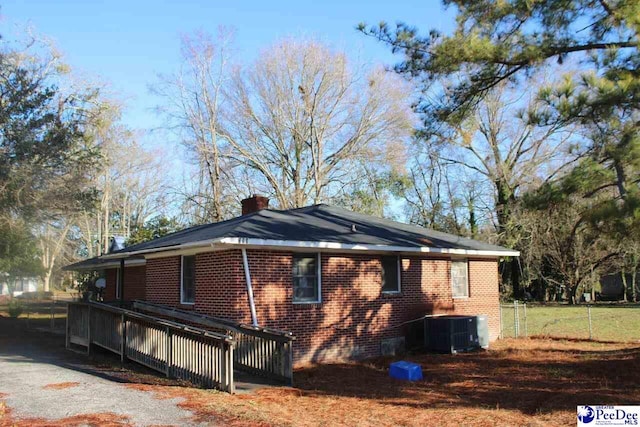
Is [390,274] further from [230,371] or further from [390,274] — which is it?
[230,371]

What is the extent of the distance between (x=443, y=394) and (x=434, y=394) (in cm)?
15

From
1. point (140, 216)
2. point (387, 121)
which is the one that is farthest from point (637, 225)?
point (140, 216)

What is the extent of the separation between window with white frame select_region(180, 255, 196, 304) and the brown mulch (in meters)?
3.52

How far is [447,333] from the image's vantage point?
13.9 metres

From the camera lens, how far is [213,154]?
104ft

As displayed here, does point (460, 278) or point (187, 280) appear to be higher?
point (187, 280)

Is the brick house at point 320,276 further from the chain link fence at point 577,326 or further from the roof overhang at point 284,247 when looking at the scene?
the chain link fence at point 577,326

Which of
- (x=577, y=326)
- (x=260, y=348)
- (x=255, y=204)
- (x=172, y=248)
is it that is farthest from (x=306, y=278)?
(x=577, y=326)

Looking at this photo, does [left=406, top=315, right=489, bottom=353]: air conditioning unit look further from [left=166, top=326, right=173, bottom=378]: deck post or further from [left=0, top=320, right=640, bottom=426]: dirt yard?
[left=166, top=326, right=173, bottom=378]: deck post

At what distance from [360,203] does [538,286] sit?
16.7 meters

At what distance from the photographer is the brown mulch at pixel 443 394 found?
7.68 meters

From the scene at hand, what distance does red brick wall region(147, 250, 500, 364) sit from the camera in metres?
11.9

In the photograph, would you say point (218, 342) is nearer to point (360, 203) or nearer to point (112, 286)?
point (112, 286)

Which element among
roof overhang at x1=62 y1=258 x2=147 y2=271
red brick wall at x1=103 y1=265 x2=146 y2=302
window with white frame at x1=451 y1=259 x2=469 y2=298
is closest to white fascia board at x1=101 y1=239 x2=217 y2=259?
roof overhang at x1=62 y1=258 x2=147 y2=271
